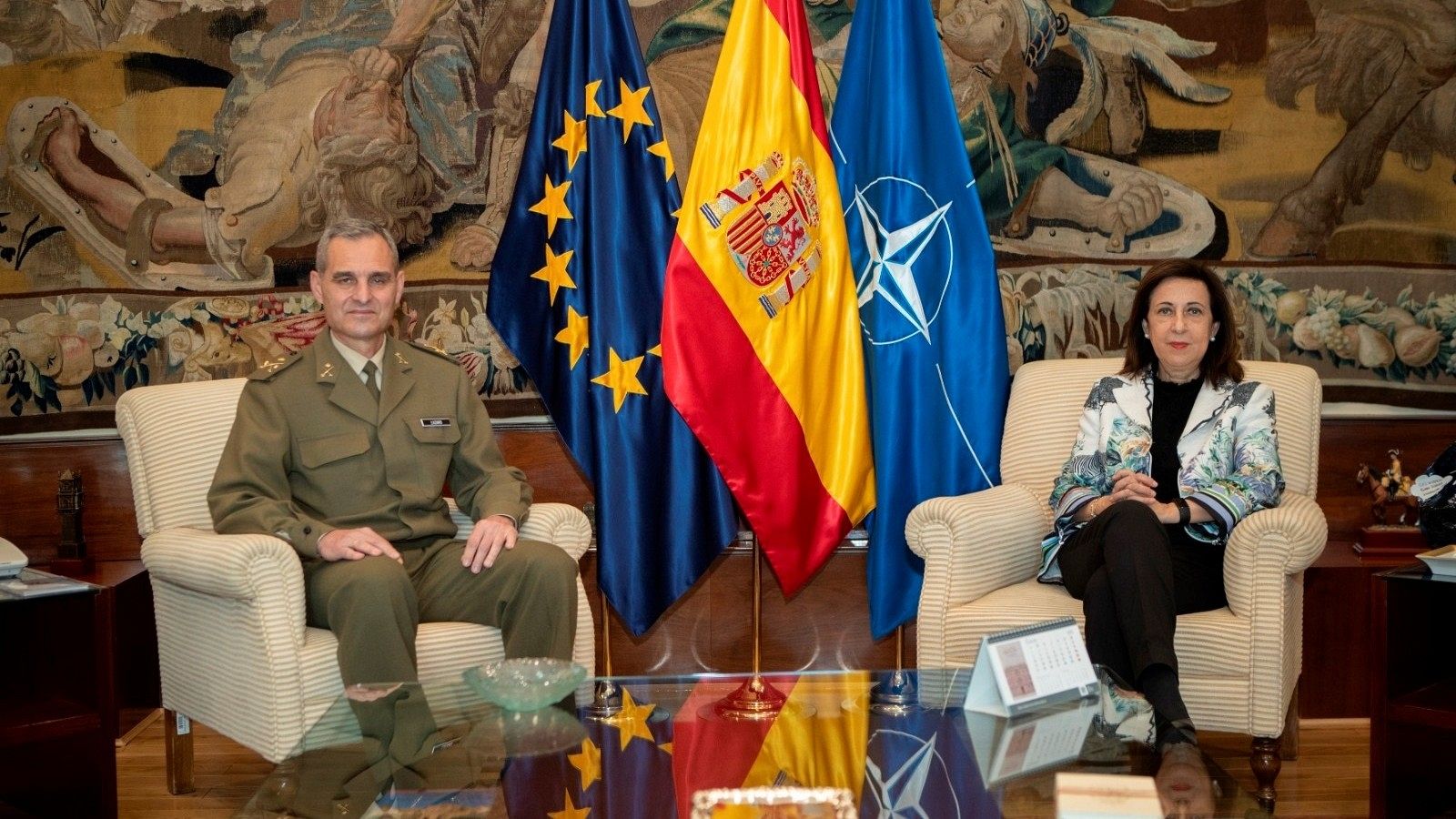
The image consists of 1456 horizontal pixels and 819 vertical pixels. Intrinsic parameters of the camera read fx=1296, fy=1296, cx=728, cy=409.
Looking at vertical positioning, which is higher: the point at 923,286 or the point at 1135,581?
the point at 923,286

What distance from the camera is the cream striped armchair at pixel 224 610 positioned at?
2.86 m

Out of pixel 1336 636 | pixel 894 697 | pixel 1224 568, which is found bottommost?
pixel 1336 636

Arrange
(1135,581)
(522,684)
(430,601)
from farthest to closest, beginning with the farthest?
(430,601) < (1135,581) < (522,684)

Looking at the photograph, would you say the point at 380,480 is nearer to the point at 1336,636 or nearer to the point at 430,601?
the point at 430,601

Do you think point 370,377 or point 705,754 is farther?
point 370,377

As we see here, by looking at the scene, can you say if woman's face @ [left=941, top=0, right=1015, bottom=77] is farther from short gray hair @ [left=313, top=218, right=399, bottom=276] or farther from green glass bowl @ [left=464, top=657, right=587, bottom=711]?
green glass bowl @ [left=464, top=657, right=587, bottom=711]

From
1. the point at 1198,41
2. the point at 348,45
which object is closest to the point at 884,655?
the point at 1198,41

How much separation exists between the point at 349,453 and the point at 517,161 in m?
1.37

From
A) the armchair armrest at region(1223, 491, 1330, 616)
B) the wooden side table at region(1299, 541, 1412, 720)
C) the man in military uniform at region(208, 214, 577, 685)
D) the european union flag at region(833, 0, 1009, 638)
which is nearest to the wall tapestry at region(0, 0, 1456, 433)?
the european union flag at region(833, 0, 1009, 638)

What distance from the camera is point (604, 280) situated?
369cm

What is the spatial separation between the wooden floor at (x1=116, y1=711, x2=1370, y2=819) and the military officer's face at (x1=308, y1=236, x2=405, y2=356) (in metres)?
1.21

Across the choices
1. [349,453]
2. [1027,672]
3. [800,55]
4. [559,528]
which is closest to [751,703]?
[1027,672]

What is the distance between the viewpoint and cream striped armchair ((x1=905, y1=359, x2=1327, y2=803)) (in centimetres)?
301

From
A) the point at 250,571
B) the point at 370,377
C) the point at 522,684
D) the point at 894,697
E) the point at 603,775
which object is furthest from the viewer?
the point at 370,377
